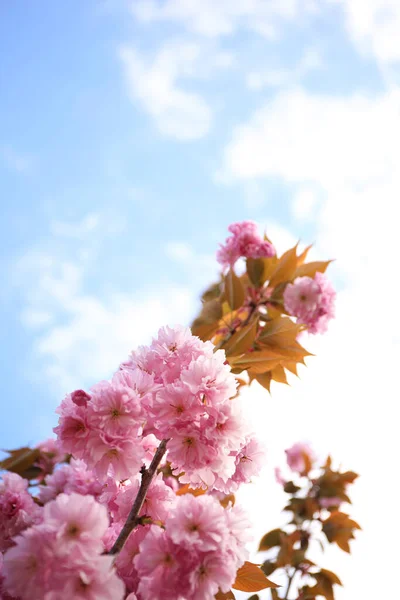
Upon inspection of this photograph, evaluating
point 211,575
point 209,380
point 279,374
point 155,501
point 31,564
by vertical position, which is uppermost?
point 279,374

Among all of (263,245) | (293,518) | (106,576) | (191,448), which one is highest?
(263,245)

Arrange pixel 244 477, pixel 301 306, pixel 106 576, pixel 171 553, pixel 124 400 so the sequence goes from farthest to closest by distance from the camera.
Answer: pixel 301 306 → pixel 244 477 → pixel 124 400 → pixel 171 553 → pixel 106 576

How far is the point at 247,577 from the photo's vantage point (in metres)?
1.32

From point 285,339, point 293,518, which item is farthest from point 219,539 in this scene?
point 293,518

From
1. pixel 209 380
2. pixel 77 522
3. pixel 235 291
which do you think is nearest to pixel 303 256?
pixel 235 291

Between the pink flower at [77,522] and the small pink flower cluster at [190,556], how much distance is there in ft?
0.43

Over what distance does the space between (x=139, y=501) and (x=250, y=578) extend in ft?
1.39

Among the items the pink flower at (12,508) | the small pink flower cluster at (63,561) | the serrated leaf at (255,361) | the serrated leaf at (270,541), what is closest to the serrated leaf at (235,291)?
the serrated leaf at (255,361)

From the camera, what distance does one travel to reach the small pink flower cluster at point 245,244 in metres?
2.72

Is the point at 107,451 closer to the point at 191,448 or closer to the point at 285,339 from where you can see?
the point at 191,448

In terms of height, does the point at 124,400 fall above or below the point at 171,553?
above

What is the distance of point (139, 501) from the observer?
1.11 m

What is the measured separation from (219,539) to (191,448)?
9.0 inches

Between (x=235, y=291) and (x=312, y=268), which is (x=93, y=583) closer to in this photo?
(x=235, y=291)
